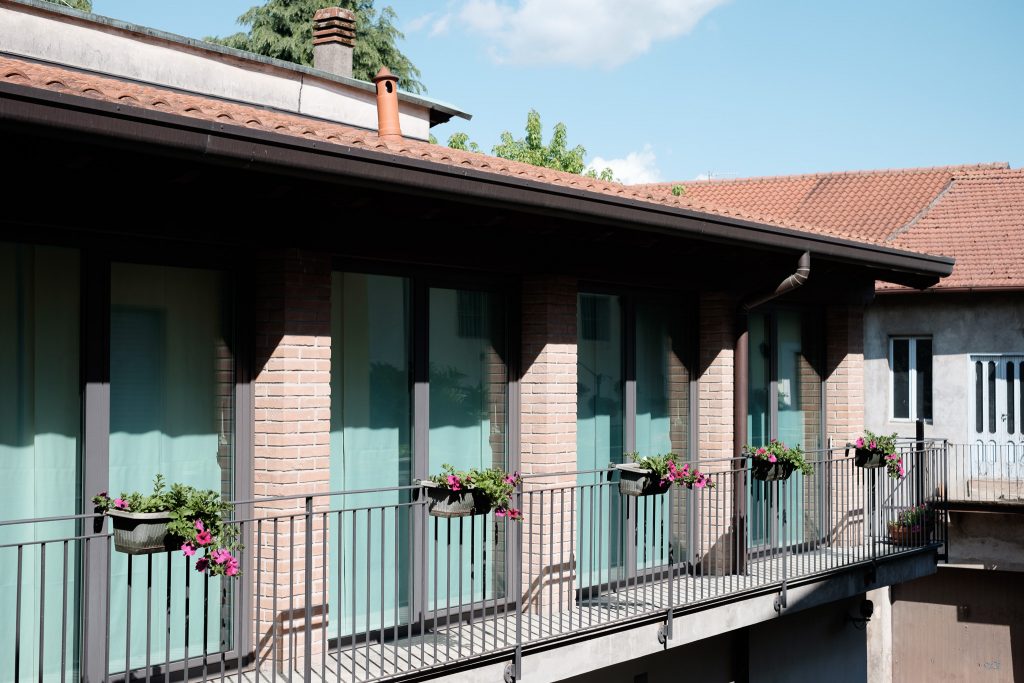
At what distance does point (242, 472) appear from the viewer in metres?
7.43

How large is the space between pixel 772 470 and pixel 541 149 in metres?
26.4

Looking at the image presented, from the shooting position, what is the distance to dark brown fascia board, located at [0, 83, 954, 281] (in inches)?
211

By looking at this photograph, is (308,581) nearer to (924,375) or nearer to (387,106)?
(387,106)

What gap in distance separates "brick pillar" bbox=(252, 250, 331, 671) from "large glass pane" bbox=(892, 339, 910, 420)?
15472mm

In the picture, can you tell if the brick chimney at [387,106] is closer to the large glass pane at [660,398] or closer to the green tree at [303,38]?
the large glass pane at [660,398]

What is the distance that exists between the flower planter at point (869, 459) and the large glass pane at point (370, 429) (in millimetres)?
5389

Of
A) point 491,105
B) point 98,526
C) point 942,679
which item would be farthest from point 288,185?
point 491,105

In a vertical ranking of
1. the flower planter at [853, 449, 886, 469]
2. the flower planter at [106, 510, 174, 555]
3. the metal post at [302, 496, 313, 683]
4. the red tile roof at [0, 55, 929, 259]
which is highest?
the red tile roof at [0, 55, 929, 259]

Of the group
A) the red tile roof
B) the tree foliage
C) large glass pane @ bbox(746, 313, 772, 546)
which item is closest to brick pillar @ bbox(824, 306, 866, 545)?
large glass pane @ bbox(746, 313, 772, 546)

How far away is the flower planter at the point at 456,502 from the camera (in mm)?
7738

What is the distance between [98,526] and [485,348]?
3.45 meters

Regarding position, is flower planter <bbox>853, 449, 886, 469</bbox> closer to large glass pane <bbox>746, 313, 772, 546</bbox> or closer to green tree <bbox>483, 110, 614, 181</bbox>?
large glass pane <bbox>746, 313, 772, 546</bbox>

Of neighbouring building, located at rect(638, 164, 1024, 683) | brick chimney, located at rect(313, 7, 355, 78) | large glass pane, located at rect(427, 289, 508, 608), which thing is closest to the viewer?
large glass pane, located at rect(427, 289, 508, 608)

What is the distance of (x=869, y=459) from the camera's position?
471 inches
